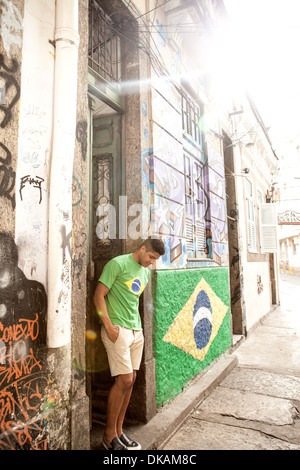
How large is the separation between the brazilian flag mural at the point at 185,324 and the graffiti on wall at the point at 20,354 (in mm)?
1544

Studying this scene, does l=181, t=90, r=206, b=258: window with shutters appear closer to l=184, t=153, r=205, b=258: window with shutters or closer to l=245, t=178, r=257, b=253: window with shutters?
l=184, t=153, r=205, b=258: window with shutters

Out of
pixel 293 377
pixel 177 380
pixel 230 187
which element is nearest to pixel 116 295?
pixel 177 380

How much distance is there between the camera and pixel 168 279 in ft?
12.0

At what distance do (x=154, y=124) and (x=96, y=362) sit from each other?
108 inches

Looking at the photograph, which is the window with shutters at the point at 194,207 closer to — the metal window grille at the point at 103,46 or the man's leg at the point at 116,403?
the metal window grille at the point at 103,46

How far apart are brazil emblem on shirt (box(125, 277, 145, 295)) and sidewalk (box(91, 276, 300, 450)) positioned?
129cm

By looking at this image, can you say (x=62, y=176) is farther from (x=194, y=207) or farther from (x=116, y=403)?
(x=194, y=207)

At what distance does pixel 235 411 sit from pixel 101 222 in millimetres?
2646

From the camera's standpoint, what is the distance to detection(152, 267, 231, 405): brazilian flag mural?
345 cm

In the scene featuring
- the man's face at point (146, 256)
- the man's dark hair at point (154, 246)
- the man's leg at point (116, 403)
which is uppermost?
the man's dark hair at point (154, 246)

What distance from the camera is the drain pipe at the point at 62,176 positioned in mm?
2125

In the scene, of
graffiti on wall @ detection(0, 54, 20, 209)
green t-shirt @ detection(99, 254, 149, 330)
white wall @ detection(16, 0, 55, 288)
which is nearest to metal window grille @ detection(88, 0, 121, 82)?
white wall @ detection(16, 0, 55, 288)

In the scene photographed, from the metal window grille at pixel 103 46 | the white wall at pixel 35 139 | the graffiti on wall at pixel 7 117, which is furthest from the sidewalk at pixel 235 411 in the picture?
the metal window grille at pixel 103 46

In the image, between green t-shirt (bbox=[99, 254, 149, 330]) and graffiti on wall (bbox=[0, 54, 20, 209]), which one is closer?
graffiti on wall (bbox=[0, 54, 20, 209])
